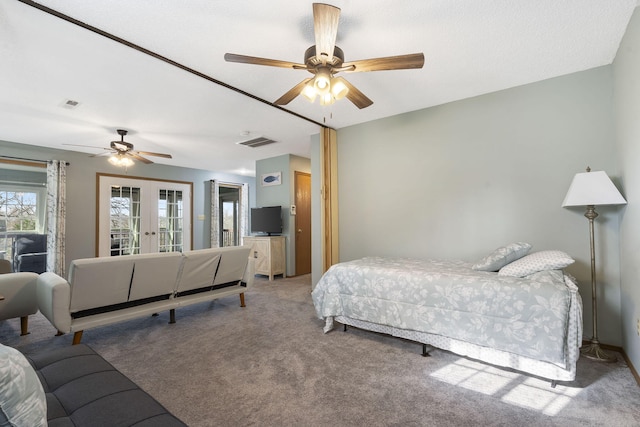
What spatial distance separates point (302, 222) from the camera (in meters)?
6.34

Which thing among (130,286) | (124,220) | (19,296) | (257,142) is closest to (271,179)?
(257,142)

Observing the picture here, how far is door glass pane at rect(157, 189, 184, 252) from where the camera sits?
6871 mm

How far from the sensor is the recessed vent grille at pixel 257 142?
5078 millimetres

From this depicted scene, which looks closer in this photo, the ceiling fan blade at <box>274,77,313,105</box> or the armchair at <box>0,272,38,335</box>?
the ceiling fan blade at <box>274,77,313,105</box>

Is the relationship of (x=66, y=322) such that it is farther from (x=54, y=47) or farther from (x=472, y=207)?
(x=472, y=207)

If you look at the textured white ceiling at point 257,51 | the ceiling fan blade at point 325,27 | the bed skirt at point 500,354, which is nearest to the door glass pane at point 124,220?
the textured white ceiling at point 257,51

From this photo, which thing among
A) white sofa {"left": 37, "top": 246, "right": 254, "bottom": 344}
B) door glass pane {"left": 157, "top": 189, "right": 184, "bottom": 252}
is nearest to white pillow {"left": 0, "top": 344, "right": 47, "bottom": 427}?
white sofa {"left": 37, "top": 246, "right": 254, "bottom": 344}

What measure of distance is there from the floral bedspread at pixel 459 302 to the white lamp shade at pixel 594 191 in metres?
0.62

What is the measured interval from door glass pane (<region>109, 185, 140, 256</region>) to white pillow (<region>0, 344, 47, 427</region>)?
6.18 meters

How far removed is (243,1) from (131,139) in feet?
13.3

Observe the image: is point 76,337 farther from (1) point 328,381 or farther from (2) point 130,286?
(1) point 328,381

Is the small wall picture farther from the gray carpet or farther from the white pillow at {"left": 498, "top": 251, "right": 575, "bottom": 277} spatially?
the white pillow at {"left": 498, "top": 251, "right": 575, "bottom": 277}

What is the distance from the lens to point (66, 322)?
2.60 metres

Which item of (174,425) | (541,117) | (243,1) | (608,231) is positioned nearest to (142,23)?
(243,1)
